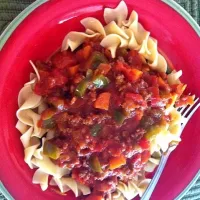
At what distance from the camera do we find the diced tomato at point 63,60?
11.2ft

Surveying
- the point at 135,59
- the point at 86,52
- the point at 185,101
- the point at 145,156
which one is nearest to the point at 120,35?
the point at 135,59

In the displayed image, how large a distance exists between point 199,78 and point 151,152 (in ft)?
2.15

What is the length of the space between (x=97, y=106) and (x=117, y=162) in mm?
425

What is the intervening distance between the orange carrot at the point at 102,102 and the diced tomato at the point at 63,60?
30 cm

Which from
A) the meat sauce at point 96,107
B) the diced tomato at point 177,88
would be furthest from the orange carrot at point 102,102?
the diced tomato at point 177,88

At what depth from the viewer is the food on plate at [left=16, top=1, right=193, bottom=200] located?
11.2ft

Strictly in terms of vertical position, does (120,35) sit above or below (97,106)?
above

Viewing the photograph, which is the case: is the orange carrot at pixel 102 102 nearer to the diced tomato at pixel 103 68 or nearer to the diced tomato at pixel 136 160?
the diced tomato at pixel 103 68

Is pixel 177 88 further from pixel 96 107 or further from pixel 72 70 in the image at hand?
pixel 72 70

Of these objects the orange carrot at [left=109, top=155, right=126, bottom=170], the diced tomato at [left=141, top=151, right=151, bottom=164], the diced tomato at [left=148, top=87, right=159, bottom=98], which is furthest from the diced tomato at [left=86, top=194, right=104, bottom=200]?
the diced tomato at [left=148, top=87, right=159, bottom=98]

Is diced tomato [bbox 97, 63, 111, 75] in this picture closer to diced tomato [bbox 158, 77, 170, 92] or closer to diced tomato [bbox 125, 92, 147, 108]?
diced tomato [bbox 125, 92, 147, 108]

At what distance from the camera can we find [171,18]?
357cm

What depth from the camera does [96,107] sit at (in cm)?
339

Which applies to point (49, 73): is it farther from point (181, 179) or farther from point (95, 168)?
point (181, 179)
